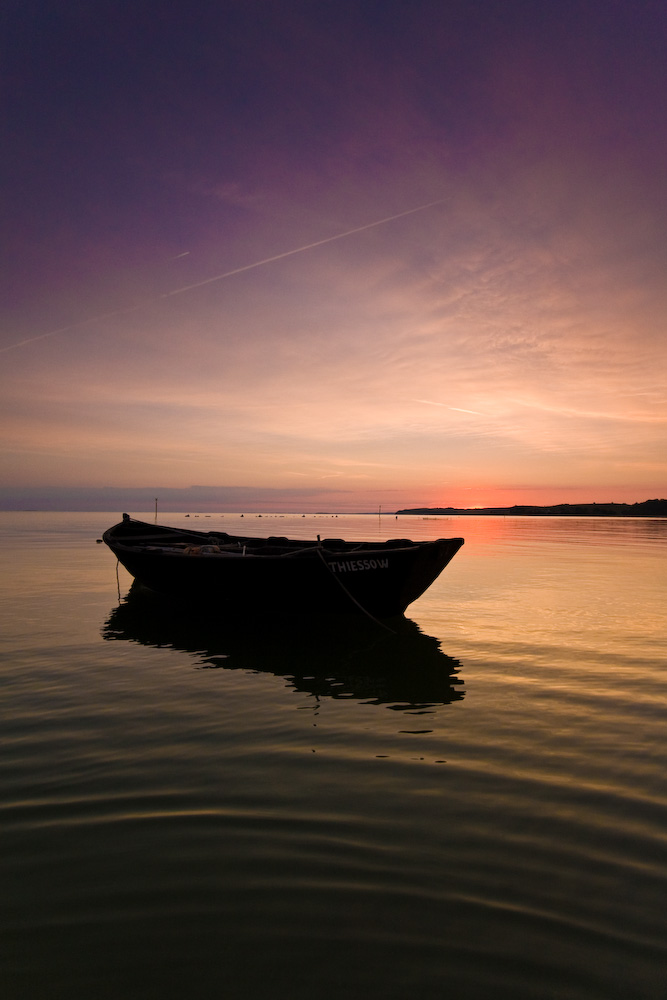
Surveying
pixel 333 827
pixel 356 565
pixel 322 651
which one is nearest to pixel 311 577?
pixel 356 565

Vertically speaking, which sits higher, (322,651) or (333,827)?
(333,827)

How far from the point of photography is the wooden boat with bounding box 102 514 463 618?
1332 cm

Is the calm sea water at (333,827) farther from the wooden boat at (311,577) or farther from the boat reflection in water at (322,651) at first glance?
the wooden boat at (311,577)

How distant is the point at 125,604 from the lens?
1797 centimetres

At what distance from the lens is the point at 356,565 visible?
1324cm

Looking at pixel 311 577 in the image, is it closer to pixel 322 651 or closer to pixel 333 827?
pixel 322 651

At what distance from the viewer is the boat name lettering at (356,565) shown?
518 inches

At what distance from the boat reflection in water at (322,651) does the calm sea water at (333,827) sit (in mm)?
114

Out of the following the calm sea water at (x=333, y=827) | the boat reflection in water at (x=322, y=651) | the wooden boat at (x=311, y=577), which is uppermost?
the wooden boat at (x=311, y=577)

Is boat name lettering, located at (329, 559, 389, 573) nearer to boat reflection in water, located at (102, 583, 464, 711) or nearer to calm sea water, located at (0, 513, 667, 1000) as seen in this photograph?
boat reflection in water, located at (102, 583, 464, 711)

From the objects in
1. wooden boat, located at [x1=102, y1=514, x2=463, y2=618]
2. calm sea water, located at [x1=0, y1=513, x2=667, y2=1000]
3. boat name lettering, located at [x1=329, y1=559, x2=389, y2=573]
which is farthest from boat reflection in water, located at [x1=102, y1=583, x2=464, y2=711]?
boat name lettering, located at [x1=329, y1=559, x2=389, y2=573]

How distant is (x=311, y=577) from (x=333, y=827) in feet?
29.0

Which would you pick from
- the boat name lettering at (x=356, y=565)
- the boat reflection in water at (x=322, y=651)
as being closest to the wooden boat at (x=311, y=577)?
the boat name lettering at (x=356, y=565)

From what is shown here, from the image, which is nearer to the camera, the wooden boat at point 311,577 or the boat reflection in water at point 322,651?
the boat reflection in water at point 322,651
